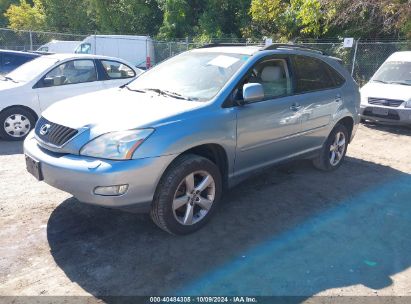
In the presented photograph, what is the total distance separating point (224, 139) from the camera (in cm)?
414

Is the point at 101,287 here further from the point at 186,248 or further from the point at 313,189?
the point at 313,189

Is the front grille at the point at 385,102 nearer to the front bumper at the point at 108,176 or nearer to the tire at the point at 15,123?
the front bumper at the point at 108,176

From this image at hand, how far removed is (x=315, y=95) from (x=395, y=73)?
5.56 meters

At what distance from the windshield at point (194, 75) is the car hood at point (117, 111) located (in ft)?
0.76

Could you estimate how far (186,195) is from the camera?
155 inches

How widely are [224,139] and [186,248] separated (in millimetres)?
1121

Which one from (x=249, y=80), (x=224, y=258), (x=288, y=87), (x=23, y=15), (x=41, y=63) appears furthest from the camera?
(x=23, y=15)

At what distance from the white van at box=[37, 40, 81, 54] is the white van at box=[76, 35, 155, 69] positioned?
3.59ft

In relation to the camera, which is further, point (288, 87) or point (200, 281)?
point (288, 87)

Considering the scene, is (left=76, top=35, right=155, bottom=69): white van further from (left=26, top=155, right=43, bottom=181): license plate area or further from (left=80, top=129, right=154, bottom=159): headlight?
(left=80, top=129, right=154, bottom=159): headlight

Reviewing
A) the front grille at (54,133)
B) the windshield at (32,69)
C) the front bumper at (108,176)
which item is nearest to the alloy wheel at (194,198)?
the front bumper at (108,176)

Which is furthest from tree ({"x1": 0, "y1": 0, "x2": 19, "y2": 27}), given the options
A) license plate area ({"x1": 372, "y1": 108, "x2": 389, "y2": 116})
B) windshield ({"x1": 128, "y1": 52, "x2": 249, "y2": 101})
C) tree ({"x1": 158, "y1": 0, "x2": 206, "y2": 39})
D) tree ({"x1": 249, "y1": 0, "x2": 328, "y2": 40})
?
windshield ({"x1": 128, "y1": 52, "x2": 249, "y2": 101})

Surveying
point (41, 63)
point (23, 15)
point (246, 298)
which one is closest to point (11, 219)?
point (246, 298)

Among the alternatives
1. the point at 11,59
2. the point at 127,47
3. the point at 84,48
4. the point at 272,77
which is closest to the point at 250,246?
the point at 272,77
